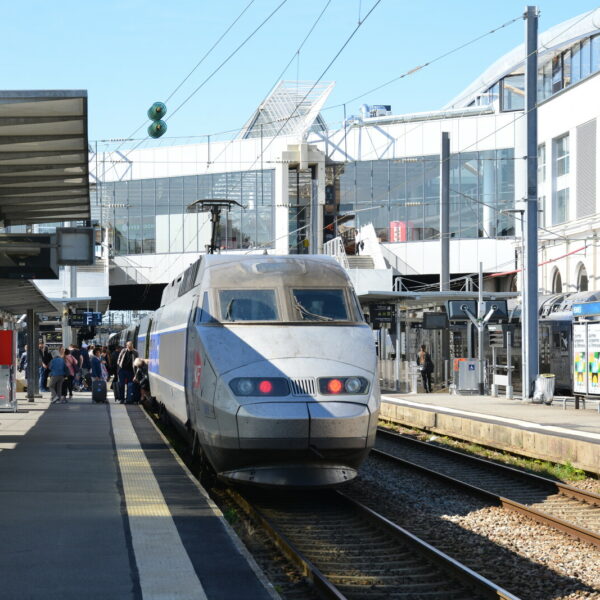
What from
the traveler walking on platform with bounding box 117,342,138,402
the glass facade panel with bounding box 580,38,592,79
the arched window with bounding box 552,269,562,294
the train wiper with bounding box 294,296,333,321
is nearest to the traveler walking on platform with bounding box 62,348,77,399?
the traveler walking on platform with bounding box 117,342,138,402

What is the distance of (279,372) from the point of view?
10.6 metres

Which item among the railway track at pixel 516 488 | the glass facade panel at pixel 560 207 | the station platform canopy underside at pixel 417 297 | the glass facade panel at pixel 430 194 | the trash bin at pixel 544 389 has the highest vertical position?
the glass facade panel at pixel 430 194

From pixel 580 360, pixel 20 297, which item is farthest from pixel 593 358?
pixel 20 297

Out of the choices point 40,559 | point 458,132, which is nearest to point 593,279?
point 458,132

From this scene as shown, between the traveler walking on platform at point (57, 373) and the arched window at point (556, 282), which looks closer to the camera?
the traveler walking on platform at point (57, 373)

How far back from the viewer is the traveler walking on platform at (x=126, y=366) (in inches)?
1123

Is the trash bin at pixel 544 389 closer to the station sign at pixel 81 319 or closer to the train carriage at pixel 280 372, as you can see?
the train carriage at pixel 280 372

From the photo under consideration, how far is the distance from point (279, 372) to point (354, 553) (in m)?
2.30

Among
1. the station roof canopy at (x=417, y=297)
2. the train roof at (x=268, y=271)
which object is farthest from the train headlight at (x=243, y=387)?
the station roof canopy at (x=417, y=297)

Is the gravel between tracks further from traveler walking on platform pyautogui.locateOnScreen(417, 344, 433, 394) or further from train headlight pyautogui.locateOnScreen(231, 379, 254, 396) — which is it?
traveler walking on platform pyautogui.locateOnScreen(417, 344, 433, 394)

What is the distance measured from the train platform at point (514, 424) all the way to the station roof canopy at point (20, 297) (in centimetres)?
893

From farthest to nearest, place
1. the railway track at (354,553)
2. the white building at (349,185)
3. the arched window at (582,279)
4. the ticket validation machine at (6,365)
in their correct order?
the white building at (349,185)
the arched window at (582,279)
the ticket validation machine at (6,365)
the railway track at (354,553)

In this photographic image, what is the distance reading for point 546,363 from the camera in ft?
103

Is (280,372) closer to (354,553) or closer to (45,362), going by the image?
A: (354,553)
